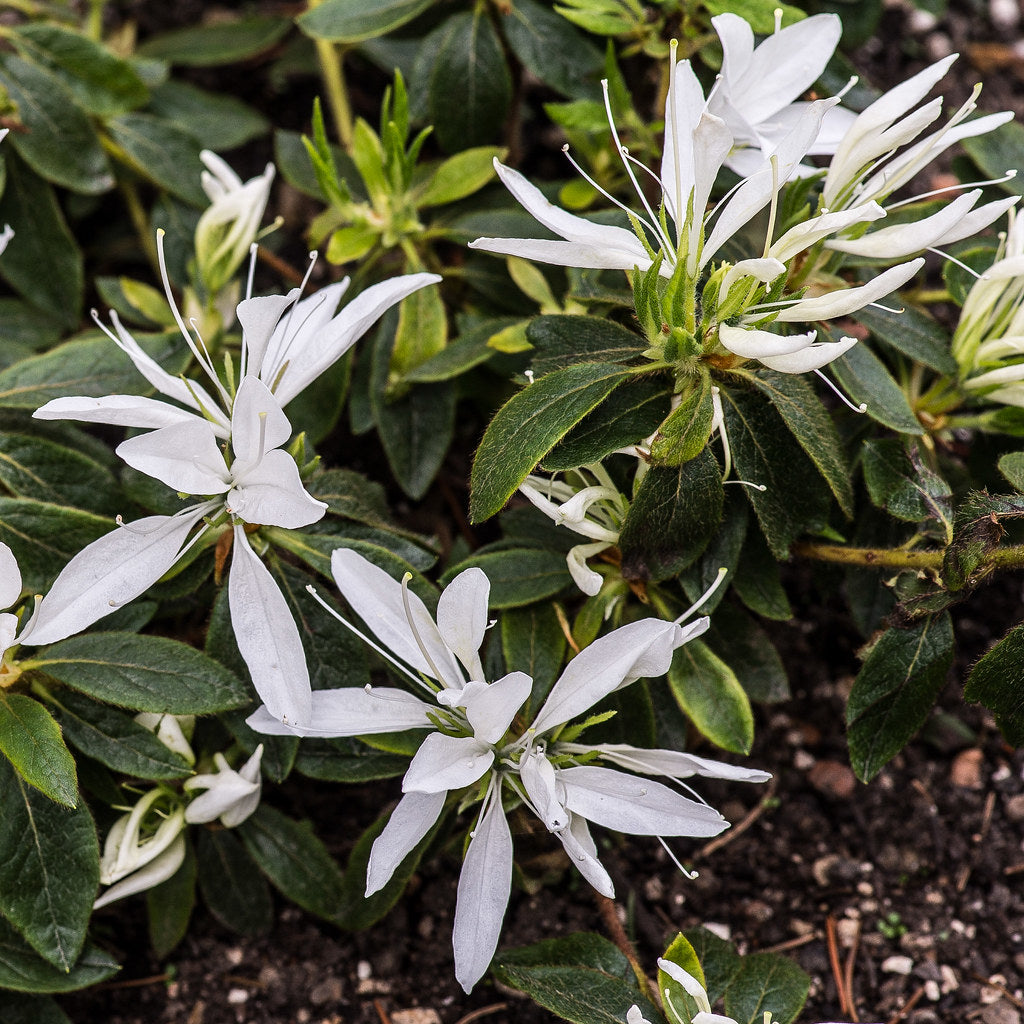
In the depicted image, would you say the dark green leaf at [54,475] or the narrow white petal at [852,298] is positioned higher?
the narrow white petal at [852,298]

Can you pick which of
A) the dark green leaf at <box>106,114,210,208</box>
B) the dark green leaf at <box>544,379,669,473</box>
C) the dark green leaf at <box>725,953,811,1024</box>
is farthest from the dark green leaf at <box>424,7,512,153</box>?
the dark green leaf at <box>725,953,811,1024</box>

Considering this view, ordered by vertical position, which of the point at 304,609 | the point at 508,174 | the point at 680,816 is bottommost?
the point at 680,816

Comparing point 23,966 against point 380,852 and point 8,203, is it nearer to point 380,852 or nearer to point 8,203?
point 380,852

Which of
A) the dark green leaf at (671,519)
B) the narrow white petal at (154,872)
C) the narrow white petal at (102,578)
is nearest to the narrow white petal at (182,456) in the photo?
the narrow white petal at (102,578)

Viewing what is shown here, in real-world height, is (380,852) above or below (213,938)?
above

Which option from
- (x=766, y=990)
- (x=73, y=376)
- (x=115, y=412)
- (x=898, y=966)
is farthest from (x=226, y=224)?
(x=898, y=966)

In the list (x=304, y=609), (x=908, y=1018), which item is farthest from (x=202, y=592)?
(x=908, y=1018)

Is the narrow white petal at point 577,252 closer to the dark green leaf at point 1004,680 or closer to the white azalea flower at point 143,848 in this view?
the dark green leaf at point 1004,680
